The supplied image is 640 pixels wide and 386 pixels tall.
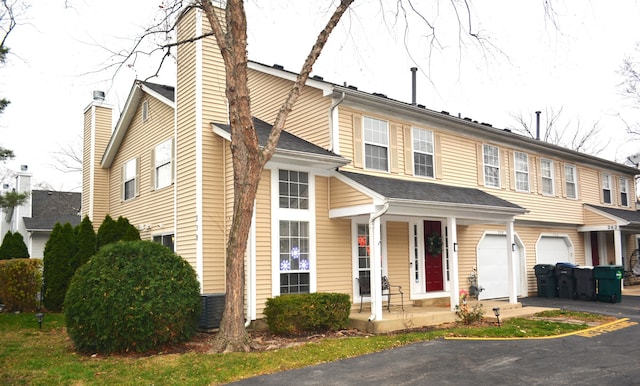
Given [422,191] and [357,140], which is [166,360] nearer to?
[357,140]

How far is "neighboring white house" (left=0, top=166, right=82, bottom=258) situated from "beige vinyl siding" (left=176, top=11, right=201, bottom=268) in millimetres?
17241

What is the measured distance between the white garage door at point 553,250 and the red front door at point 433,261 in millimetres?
6205

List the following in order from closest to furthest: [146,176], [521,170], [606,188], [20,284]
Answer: [20,284]
[146,176]
[521,170]
[606,188]

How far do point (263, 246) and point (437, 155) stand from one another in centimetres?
635

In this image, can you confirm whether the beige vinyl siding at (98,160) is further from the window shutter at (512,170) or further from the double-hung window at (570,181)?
the double-hung window at (570,181)

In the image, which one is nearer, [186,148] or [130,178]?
[186,148]

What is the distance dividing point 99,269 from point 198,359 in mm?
2416

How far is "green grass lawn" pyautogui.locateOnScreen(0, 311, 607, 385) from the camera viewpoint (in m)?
6.95

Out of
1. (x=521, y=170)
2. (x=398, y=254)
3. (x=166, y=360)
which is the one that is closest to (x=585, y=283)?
(x=521, y=170)

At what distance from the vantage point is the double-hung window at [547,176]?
18875 mm

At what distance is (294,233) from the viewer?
38.0ft

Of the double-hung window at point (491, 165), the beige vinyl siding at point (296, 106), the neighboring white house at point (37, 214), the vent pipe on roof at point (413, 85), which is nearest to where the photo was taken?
the beige vinyl siding at point (296, 106)

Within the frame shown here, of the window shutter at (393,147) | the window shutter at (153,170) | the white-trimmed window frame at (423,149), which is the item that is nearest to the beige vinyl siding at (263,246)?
the window shutter at (393,147)

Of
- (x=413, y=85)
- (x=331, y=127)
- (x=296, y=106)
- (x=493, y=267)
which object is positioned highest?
(x=413, y=85)
